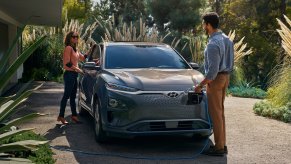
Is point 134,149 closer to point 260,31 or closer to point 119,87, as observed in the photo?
point 119,87

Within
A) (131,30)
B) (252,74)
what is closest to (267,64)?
(252,74)

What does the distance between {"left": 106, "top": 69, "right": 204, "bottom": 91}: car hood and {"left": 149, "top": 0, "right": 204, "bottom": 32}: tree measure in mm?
19162

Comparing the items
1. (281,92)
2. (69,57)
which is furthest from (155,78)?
(281,92)

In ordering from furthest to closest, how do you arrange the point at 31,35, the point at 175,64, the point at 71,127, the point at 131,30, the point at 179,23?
1. the point at 179,23
2. the point at 31,35
3. the point at 131,30
4. the point at 71,127
5. the point at 175,64

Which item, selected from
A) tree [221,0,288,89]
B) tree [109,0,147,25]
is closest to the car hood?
tree [221,0,288,89]

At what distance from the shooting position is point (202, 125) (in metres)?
6.75

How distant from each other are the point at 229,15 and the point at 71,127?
27939mm

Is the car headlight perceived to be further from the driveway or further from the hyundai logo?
the driveway

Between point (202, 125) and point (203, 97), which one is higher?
point (203, 97)

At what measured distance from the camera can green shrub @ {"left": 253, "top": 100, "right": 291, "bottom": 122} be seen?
31.9 feet

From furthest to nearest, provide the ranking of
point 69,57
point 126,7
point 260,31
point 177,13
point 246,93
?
point 126,7
point 260,31
point 177,13
point 246,93
point 69,57

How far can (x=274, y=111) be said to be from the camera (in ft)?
33.2

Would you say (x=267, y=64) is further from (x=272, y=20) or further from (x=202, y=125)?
(x=202, y=125)

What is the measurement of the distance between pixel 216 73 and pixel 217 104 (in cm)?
50
